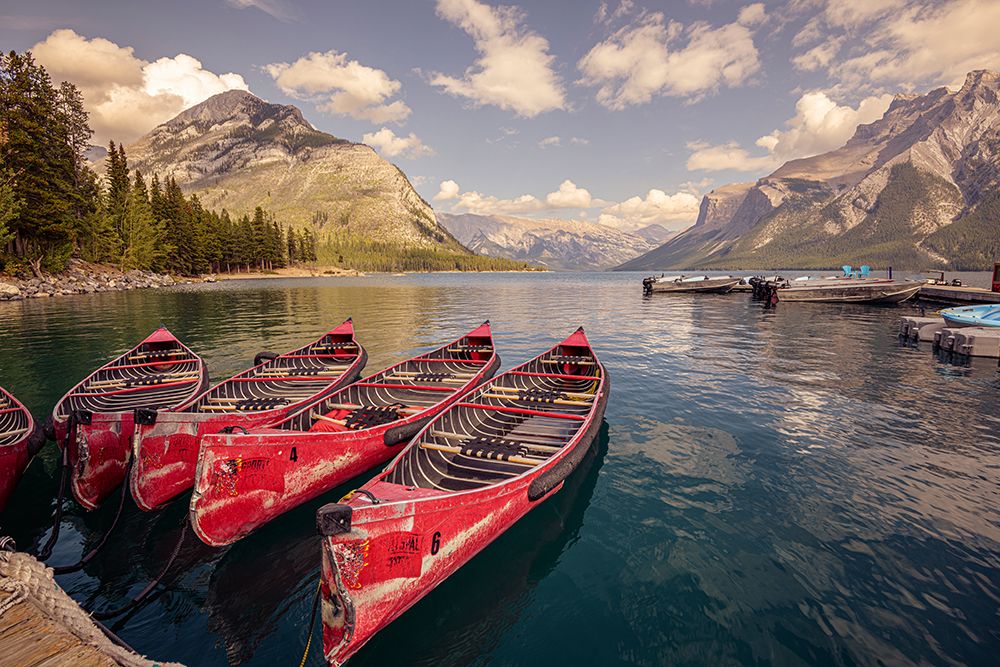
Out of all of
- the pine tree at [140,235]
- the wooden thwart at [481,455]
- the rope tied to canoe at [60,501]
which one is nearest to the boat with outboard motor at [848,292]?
the wooden thwart at [481,455]

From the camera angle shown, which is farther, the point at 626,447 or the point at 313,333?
the point at 313,333

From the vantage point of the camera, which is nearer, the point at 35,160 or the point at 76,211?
the point at 35,160

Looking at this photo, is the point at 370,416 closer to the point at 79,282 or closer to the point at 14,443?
the point at 14,443

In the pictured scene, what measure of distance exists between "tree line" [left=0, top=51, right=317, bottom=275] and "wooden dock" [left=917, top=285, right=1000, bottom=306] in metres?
108

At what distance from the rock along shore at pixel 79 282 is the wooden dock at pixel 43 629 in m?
72.6

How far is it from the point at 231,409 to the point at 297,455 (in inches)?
210

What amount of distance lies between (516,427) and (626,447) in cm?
393

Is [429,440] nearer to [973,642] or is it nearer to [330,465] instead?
[330,465]

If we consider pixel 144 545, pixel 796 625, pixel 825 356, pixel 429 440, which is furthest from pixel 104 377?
pixel 825 356

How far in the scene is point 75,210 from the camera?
7081cm

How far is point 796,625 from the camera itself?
22.3 feet

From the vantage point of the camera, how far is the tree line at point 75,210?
176ft

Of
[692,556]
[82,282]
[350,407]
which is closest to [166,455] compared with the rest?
[350,407]

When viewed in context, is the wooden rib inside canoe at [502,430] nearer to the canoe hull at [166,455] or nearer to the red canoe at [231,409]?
the red canoe at [231,409]
